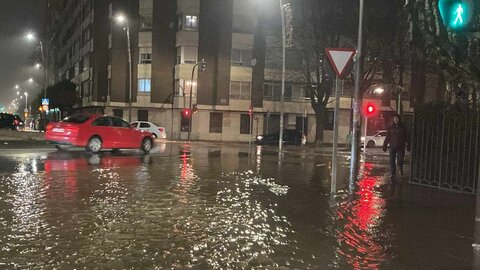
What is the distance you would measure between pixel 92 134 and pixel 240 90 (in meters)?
30.9

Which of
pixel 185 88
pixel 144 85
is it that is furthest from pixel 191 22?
pixel 144 85

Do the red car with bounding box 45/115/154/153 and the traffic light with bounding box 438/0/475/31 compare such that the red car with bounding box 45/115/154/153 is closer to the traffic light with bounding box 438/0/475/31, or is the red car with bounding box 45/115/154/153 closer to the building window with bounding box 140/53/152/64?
the traffic light with bounding box 438/0/475/31

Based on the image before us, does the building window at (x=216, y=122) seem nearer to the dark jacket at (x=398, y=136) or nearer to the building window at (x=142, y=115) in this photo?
the building window at (x=142, y=115)

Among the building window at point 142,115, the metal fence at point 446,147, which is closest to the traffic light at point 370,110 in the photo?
the metal fence at point 446,147

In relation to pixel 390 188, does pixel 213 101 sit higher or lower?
higher

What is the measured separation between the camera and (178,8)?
4962 centimetres

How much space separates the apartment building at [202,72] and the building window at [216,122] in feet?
0.32

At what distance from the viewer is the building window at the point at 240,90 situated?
49.1 meters

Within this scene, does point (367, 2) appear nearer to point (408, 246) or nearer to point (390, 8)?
point (390, 8)

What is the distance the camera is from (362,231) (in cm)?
724

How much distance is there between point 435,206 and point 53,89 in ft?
183

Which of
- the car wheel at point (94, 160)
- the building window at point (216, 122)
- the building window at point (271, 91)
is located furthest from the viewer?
the building window at point (271, 91)

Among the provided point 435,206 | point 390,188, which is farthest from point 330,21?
point 435,206

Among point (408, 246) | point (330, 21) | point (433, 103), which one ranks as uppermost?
point (330, 21)
